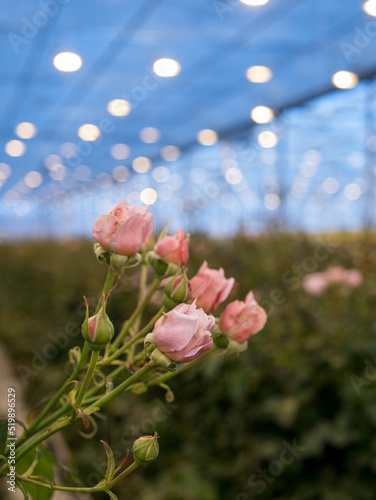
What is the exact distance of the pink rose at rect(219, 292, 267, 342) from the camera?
48 centimetres

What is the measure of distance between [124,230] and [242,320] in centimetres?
Answer: 12

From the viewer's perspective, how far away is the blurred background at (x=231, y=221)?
2004 mm

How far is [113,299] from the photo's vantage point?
362 centimetres

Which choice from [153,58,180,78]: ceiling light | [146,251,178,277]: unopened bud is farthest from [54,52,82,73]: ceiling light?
[146,251,178,277]: unopened bud

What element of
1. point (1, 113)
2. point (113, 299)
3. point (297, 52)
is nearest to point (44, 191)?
point (1, 113)

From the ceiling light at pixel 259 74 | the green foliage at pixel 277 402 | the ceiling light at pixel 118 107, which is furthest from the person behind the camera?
the ceiling light at pixel 118 107

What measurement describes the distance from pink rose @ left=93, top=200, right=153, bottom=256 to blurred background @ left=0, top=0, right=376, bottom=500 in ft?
5.02

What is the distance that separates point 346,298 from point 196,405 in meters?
0.92

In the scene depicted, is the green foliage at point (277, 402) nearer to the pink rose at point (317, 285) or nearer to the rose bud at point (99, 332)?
the pink rose at point (317, 285)

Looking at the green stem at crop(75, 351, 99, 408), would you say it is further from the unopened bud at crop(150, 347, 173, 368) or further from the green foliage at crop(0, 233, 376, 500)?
the green foliage at crop(0, 233, 376, 500)

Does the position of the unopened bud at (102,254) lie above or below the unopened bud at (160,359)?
above

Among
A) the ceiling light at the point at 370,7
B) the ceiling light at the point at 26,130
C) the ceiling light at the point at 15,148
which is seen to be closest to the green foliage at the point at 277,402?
the ceiling light at the point at 370,7

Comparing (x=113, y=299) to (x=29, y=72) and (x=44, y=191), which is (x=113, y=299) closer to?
(x=29, y=72)

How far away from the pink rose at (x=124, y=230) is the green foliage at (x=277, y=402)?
0.94 meters
